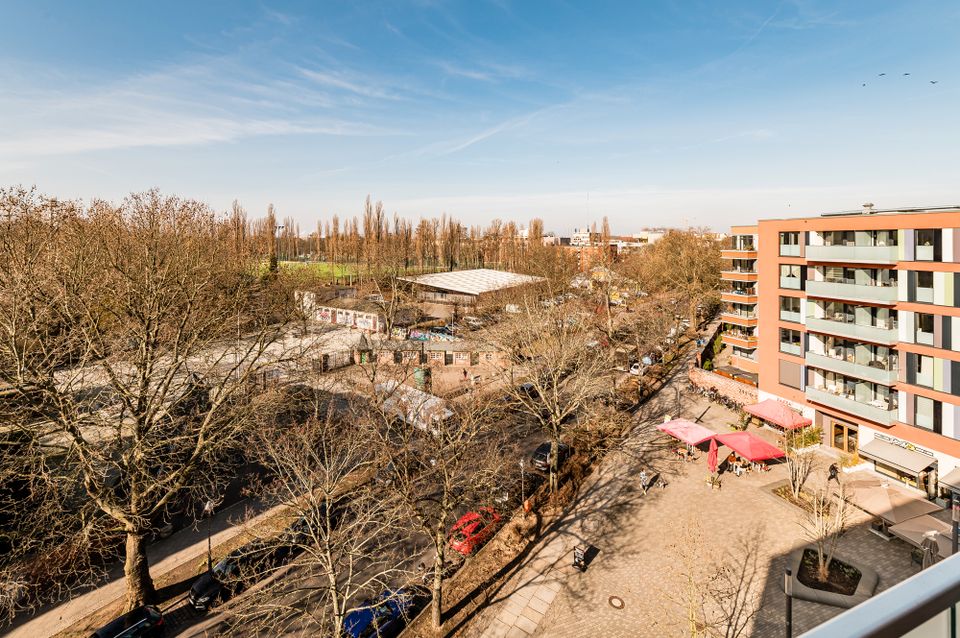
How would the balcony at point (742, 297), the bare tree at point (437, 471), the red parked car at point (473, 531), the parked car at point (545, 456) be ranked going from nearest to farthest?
the bare tree at point (437, 471), the red parked car at point (473, 531), the parked car at point (545, 456), the balcony at point (742, 297)

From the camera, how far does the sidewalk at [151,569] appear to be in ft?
48.0

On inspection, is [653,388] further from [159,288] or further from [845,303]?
[159,288]

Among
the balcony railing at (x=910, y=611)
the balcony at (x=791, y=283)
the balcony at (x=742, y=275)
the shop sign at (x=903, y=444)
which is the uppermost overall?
the balcony at (x=742, y=275)

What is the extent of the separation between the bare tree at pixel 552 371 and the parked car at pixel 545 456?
75cm

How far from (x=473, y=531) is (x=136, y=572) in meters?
10.4

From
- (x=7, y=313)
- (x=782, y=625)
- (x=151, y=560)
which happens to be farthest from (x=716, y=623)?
(x=7, y=313)

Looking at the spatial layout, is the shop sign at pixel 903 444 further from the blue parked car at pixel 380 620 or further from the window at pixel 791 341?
the blue parked car at pixel 380 620

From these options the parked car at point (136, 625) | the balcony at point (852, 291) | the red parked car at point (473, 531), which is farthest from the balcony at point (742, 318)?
the parked car at point (136, 625)

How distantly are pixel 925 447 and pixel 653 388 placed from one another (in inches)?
574

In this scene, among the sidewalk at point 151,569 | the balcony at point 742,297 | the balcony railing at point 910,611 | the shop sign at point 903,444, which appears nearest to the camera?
the balcony railing at point 910,611

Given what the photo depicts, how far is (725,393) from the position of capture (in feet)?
100

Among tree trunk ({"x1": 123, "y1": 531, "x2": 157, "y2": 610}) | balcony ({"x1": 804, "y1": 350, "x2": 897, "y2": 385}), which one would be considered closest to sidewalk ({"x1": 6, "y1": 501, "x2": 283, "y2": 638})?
tree trunk ({"x1": 123, "y1": 531, "x2": 157, "y2": 610})

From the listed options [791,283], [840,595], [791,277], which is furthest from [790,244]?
[840,595]

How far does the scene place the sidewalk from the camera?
48.0 feet
